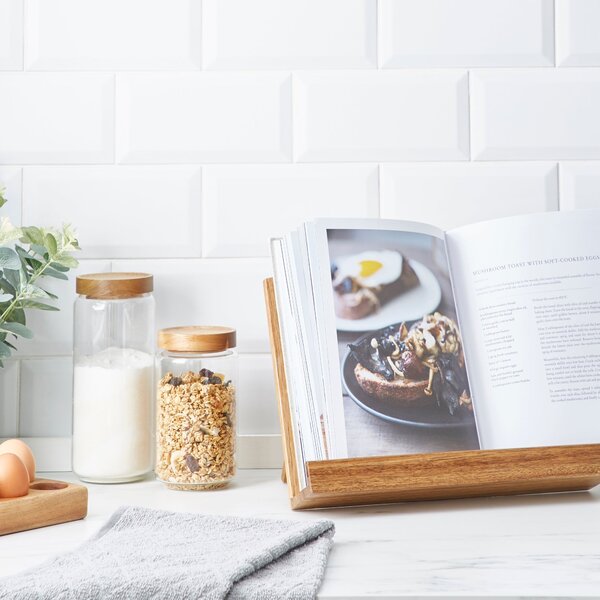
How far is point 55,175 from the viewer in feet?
3.66

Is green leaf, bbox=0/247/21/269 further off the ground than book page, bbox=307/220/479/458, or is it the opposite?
green leaf, bbox=0/247/21/269

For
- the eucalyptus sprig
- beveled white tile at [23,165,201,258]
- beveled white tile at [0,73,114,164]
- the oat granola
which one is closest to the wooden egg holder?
the oat granola

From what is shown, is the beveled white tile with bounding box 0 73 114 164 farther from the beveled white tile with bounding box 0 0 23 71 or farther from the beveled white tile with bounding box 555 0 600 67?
the beveled white tile with bounding box 555 0 600 67

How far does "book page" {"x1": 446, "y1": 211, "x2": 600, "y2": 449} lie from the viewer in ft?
2.95

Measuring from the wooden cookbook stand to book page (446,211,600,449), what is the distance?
0.04 meters

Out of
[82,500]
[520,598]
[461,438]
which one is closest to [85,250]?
[82,500]

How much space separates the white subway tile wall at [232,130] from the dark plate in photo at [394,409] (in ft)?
0.91

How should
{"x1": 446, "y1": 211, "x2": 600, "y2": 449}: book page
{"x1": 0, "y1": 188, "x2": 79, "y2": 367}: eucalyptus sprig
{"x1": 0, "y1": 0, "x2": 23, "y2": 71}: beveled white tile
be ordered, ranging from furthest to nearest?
1. {"x1": 0, "y1": 0, "x2": 23, "y2": 71}: beveled white tile
2. {"x1": 0, "y1": 188, "x2": 79, "y2": 367}: eucalyptus sprig
3. {"x1": 446, "y1": 211, "x2": 600, "y2": 449}: book page

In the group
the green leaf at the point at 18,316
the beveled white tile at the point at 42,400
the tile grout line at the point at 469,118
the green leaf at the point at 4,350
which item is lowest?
the beveled white tile at the point at 42,400

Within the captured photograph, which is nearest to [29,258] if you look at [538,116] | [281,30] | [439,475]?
[281,30]

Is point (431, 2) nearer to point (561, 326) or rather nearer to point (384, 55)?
point (384, 55)

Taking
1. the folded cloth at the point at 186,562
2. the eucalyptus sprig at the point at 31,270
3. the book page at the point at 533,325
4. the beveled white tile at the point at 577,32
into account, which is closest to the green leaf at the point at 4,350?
the eucalyptus sprig at the point at 31,270

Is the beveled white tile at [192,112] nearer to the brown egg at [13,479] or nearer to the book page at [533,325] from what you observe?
the book page at [533,325]

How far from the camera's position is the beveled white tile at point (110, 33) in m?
1.11
